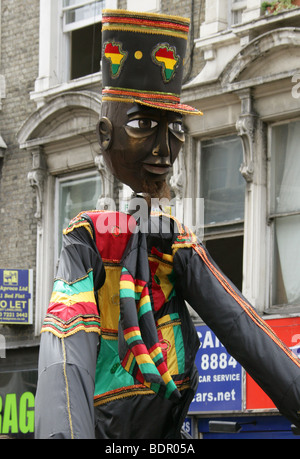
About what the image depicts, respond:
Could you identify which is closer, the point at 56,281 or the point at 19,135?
the point at 56,281

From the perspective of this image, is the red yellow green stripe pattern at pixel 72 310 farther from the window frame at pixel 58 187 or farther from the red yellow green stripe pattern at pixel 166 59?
the window frame at pixel 58 187

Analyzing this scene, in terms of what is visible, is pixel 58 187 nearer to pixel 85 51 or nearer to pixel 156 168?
pixel 85 51

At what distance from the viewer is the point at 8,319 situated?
1728 centimetres

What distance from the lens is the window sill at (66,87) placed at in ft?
54.7

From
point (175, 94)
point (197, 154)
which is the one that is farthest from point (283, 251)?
point (175, 94)

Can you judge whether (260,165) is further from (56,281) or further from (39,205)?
(56,281)

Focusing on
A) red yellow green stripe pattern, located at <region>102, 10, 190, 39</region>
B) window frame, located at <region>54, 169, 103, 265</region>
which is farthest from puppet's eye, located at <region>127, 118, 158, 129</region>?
window frame, located at <region>54, 169, 103, 265</region>

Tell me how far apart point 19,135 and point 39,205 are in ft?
3.31

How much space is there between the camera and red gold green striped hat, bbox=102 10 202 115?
20.6ft

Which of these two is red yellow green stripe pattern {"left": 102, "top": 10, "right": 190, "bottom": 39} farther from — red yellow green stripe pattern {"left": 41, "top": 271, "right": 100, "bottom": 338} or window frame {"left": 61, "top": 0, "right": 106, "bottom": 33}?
window frame {"left": 61, "top": 0, "right": 106, "bottom": 33}

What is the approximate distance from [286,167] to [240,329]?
Answer: 334 inches

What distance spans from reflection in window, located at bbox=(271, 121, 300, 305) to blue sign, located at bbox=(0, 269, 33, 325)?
4.05 m

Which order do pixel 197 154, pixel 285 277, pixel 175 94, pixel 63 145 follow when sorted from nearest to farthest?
1. pixel 175 94
2. pixel 285 277
3. pixel 197 154
4. pixel 63 145

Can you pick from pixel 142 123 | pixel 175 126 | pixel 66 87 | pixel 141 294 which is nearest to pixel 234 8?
pixel 66 87
